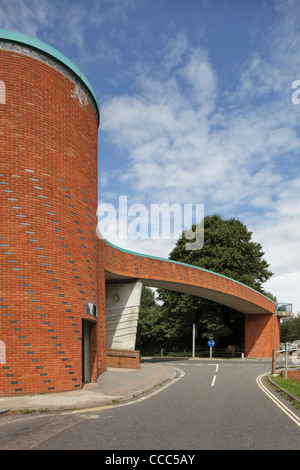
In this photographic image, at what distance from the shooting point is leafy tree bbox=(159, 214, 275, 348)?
42.0 meters

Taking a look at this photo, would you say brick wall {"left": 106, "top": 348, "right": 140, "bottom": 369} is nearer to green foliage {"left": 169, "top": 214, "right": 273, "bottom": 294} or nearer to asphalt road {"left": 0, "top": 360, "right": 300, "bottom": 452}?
asphalt road {"left": 0, "top": 360, "right": 300, "bottom": 452}

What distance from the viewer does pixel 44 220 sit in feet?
43.7

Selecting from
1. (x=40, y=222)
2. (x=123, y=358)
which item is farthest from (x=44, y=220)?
(x=123, y=358)

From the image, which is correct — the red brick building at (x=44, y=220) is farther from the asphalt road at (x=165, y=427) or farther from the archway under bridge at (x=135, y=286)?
the archway under bridge at (x=135, y=286)

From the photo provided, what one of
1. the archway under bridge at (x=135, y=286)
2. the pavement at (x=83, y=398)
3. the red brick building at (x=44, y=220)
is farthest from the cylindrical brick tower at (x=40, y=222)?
the archway under bridge at (x=135, y=286)

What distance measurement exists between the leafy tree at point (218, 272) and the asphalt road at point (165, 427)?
99.2 feet

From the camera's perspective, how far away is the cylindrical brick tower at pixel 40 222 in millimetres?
12312

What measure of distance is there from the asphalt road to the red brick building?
3292 mm

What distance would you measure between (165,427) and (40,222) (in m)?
7.84

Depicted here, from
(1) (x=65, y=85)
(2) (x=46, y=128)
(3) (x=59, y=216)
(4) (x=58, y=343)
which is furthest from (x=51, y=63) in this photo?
(4) (x=58, y=343)

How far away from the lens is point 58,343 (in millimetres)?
13070

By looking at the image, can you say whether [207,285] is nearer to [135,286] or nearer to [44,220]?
[135,286]

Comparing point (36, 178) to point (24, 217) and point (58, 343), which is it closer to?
point (24, 217)
